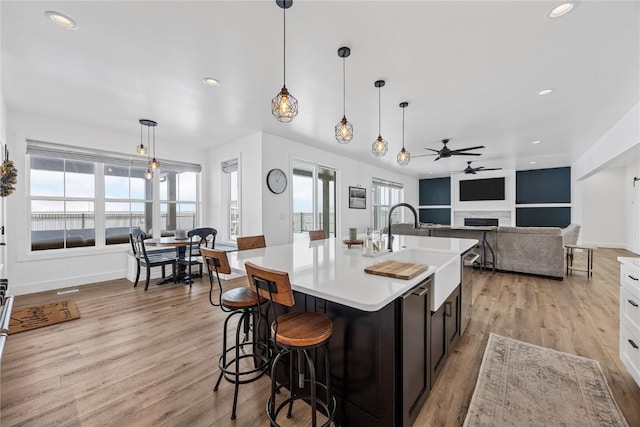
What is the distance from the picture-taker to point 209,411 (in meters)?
1.63

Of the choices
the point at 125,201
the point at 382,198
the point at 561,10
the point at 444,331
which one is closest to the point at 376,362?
the point at 444,331

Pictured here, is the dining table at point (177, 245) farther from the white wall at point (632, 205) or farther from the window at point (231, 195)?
the white wall at point (632, 205)

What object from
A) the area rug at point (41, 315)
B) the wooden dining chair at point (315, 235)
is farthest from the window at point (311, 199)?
the area rug at point (41, 315)

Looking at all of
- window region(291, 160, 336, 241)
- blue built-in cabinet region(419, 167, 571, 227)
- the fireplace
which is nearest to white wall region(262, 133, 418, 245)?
window region(291, 160, 336, 241)

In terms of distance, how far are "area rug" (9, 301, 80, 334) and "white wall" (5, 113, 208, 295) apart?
2.92 ft

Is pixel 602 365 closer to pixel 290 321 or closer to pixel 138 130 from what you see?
pixel 290 321

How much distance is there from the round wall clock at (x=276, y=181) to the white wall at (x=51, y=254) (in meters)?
1.95

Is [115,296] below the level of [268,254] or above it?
below

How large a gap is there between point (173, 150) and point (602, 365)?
6513 mm

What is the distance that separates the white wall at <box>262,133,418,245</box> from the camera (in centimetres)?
460

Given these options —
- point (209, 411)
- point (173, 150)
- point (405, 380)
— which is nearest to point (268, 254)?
point (209, 411)

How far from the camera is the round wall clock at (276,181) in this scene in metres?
4.62

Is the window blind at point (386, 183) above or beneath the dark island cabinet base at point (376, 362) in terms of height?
above

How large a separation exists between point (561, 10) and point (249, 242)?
2.97 meters
